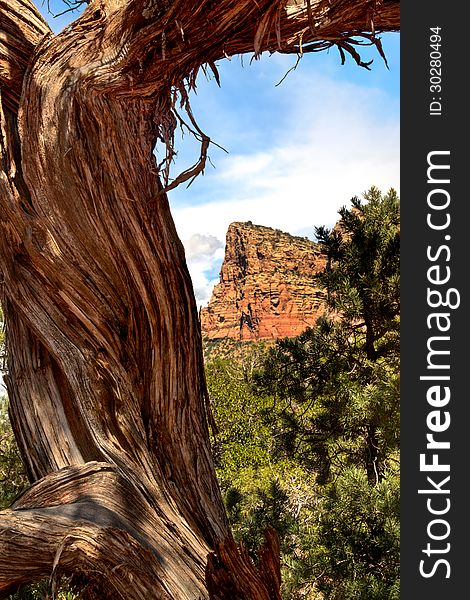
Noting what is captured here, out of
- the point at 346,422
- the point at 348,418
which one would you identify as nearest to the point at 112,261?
the point at 348,418

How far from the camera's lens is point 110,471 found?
7.36 feet

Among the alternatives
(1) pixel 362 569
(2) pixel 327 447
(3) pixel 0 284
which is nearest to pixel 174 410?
(3) pixel 0 284

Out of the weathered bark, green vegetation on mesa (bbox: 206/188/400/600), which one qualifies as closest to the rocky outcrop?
green vegetation on mesa (bbox: 206/188/400/600)

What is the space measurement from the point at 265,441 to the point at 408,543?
14.8 ft

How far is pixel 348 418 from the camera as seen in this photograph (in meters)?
5.22

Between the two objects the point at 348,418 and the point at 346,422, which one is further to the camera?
the point at 346,422

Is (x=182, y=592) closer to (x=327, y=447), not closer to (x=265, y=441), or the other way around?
(x=327, y=447)

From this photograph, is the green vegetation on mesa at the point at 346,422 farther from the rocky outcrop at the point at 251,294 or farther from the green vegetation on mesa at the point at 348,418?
the rocky outcrop at the point at 251,294

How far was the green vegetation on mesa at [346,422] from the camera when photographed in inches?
193

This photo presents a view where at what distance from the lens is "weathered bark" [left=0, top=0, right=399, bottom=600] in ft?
7.64

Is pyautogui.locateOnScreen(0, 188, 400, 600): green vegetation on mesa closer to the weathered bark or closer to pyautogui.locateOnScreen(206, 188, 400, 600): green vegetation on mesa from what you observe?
pyautogui.locateOnScreen(206, 188, 400, 600): green vegetation on mesa

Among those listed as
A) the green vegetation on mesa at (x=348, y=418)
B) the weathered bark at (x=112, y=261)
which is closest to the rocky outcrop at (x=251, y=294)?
the green vegetation on mesa at (x=348, y=418)

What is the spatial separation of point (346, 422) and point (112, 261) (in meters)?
3.41

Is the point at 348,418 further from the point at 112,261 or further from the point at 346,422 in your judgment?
the point at 112,261
